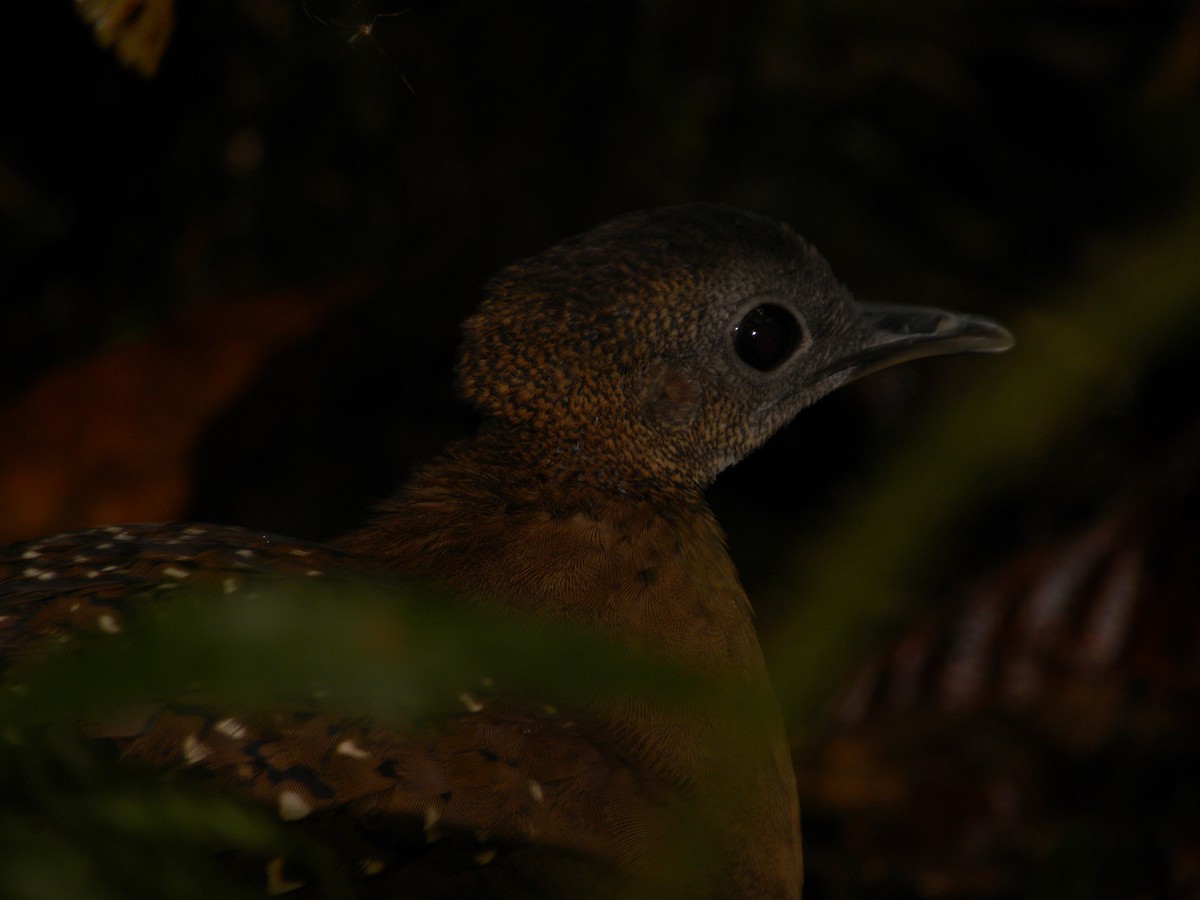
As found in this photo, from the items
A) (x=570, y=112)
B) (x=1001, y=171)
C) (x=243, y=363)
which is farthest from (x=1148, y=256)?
(x=1001, y=171)

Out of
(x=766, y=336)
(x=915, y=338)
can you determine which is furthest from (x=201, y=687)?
(x=915, y=338)

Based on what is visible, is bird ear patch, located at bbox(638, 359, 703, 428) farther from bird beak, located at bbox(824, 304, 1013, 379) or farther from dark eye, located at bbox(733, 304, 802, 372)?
bird beak, located at bbox(824, 304, 1013, 379)

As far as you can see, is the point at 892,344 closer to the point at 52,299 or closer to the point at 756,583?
the point at 756,583

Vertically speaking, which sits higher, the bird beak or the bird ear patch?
the bird beak

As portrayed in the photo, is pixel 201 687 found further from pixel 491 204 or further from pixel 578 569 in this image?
pixel 491 204

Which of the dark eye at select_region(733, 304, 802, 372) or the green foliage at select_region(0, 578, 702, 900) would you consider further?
the dark eye at select_region(733, 304, 802, 372)

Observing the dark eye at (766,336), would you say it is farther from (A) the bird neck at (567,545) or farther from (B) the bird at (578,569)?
(A) the bird neck at (567,545)

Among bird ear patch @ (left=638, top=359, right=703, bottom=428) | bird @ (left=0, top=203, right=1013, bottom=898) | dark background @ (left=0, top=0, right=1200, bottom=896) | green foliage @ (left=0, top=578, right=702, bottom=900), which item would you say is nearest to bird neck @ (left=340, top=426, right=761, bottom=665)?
bird @ (left=0, top=203, right=1013, bottom=898)

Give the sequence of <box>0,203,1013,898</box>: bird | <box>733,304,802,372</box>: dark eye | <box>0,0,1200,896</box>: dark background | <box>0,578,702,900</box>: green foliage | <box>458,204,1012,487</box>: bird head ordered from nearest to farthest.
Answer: <box>0,578,702,900</box>: green foliage
<box>0,203,1013,898</box>: bird
<box>458,204,1012,487</box>: bird head
<box>733,304,802,372</box>: dark eye
<box>0,0,1200,896</box>: dark background

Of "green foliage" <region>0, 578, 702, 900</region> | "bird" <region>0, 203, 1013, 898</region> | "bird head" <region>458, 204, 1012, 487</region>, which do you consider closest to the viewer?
"green foliage" <region>0, 578, 702, 900</region>
